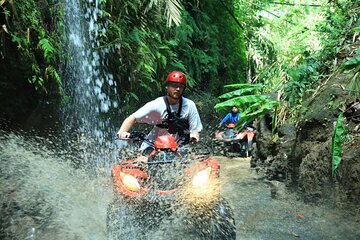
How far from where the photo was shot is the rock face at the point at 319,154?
4434 millimetres

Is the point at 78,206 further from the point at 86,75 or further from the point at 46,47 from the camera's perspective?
the point at 86,75

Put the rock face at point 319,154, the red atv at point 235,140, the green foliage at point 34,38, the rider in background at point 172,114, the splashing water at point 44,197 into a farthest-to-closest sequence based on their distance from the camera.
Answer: the red atv at point 235,140, the green foliage at point 34,38, the rider in background at point 172,114, the rock face at point 319,154, the splashing water at point 44,197

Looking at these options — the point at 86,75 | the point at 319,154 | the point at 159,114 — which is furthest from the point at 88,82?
the point at 319,154

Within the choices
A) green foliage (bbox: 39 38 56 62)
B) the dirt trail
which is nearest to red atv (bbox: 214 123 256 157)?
the dirt trail

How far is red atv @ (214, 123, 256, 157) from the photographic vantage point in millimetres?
10860

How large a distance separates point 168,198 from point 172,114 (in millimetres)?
1294

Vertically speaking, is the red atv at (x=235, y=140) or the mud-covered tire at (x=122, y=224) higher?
the mud-covered tire at (x=122, y=224)

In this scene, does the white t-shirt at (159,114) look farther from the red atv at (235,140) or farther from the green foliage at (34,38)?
the red atv at (235,140)

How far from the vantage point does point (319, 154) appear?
531 cm

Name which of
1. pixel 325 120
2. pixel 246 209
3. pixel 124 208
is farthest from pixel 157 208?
pixel 325 120

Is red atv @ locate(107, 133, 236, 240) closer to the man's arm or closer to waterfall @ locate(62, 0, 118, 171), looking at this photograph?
the man's arm

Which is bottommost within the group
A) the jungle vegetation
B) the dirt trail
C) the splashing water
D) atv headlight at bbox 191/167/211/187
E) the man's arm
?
the dirt trail

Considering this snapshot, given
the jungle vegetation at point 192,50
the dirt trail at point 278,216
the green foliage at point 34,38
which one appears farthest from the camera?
the jungle vegetation at point 192,50

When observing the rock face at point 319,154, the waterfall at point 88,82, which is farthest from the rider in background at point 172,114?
the waterfall at point 88,82
